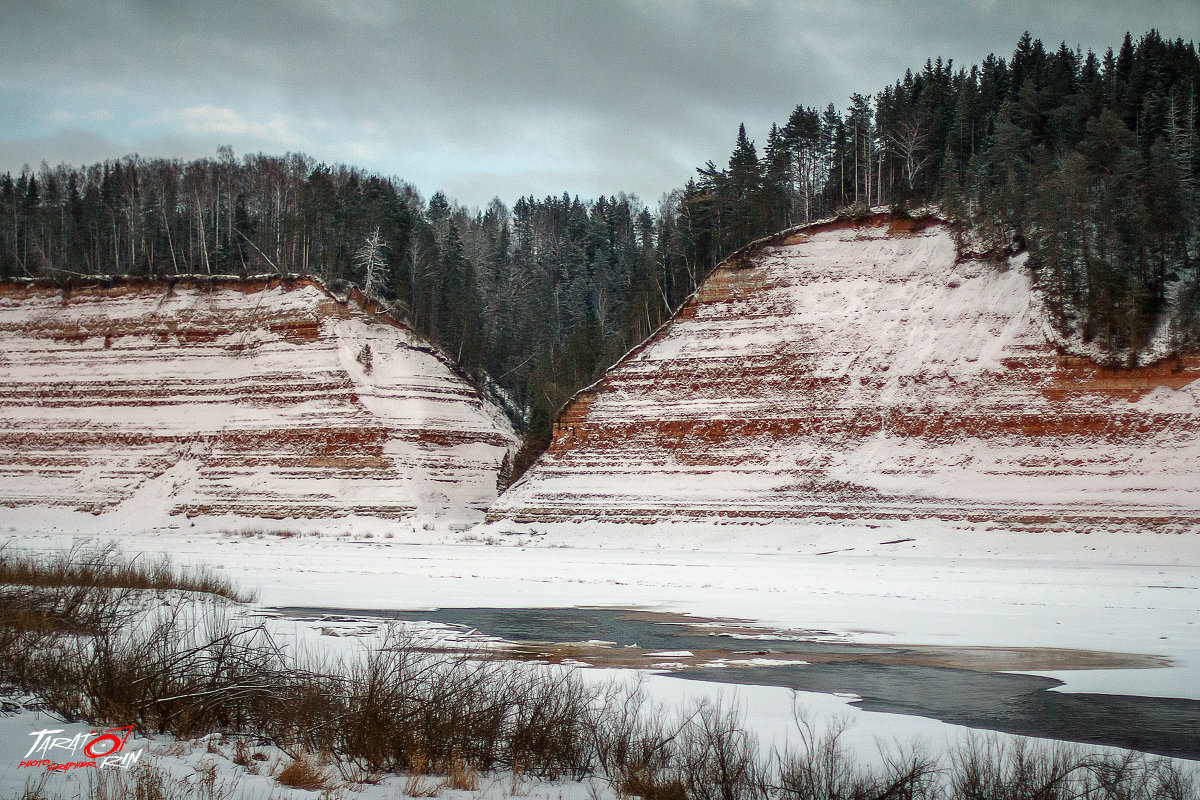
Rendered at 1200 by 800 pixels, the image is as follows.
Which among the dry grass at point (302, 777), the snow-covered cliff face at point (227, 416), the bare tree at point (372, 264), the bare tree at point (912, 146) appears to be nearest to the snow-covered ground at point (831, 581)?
the snow-covered cliff face at point (227, 416)

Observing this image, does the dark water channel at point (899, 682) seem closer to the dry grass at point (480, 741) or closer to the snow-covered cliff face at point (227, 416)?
the dry grass at point (480, 741)

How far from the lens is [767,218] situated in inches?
1892

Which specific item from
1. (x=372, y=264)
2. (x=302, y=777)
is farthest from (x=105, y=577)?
(x=372, y=264)

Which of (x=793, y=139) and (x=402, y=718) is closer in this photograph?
(x=402, y=718)

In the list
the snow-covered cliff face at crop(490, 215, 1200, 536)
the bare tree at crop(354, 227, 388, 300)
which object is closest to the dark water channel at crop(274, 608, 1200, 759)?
the snow-covered cliff face at crop(490, 215, 1200, 536)

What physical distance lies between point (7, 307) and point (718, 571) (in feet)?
163

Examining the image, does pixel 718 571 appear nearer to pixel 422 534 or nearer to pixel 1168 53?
pixel 422 534

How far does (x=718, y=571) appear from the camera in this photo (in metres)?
27.5

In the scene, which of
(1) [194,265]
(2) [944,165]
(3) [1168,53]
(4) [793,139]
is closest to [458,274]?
(1) [194,265]

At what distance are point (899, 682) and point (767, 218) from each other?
3954 cm

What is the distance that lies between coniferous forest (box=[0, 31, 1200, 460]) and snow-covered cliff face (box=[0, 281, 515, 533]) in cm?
408

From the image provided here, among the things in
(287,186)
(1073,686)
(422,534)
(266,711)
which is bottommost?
(422,534)

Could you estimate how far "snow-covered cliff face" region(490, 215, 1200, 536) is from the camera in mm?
34125

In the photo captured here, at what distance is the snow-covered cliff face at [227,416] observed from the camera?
45.7m
